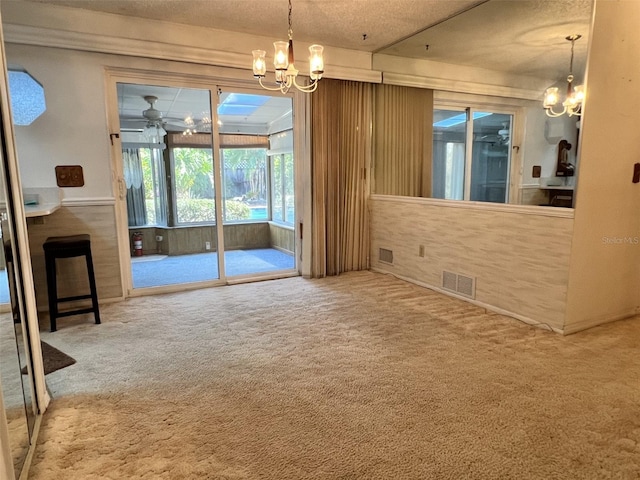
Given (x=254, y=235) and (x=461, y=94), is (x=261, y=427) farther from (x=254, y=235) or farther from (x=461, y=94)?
(x=254, y=235)

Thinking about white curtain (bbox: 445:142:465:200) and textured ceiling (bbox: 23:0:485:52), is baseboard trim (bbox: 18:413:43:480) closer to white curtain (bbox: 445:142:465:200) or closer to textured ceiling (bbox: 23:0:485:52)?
textured ceiling (bbox: 23:0:485:52)

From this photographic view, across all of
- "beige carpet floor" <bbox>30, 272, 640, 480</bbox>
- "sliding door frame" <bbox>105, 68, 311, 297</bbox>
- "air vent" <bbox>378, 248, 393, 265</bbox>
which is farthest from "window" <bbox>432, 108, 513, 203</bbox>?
"sliding door frame" <bbox>105, 68, 311, 297</bbox>

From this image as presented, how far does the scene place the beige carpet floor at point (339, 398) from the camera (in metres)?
1.72

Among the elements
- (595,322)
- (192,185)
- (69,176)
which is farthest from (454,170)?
(69,176)

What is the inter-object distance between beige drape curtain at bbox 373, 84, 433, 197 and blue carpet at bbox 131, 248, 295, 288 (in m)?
1.82

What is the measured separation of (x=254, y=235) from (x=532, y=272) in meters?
4.84

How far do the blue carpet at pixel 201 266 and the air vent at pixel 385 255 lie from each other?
4.05ft

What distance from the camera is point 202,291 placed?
431cm

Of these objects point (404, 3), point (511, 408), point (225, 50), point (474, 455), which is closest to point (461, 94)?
point (404, 3)

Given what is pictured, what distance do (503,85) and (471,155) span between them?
80 cm

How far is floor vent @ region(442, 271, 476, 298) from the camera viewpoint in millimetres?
3814

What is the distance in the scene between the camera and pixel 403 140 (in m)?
4.89

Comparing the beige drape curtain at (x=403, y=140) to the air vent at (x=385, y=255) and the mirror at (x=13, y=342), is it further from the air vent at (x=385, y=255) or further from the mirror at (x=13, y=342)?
the mirror at (x=13, y=342)

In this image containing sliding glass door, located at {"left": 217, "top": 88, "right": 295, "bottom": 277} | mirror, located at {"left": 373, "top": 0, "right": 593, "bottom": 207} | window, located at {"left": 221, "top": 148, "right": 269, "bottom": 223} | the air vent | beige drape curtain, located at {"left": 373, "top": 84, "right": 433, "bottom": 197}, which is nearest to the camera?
mirror, located at {"left": 373, "top": 0, "right": 593, "bottom": 207}
